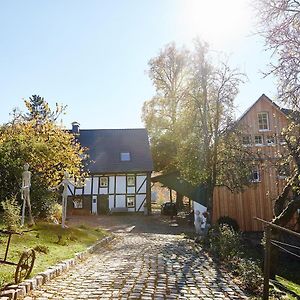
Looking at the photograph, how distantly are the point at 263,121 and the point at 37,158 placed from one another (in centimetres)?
1531

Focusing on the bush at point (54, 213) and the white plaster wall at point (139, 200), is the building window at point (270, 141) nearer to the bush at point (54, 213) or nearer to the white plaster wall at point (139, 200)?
the white plaster wall at point (139, 200)

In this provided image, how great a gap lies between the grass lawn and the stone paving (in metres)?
0.55

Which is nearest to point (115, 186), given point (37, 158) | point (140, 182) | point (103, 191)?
point (103, 191)

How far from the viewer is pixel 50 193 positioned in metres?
16.9

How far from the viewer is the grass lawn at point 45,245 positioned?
6.88m

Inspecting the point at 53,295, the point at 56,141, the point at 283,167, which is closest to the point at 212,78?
the point at 283,167

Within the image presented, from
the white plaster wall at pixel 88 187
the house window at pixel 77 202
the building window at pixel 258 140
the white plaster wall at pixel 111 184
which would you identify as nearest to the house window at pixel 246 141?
the building window at pixel 258 140

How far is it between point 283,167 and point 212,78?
6.24 metres

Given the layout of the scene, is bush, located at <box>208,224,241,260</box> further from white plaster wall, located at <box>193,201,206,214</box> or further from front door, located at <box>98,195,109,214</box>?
front door, located at <box>98,195,109,214</box>

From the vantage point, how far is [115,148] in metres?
35.5

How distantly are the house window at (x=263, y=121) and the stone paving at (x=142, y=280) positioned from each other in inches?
623

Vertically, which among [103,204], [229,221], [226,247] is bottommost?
[229,221]

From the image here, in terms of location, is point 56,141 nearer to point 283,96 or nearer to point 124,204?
point 283,96

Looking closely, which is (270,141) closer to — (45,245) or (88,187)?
(88,187)
